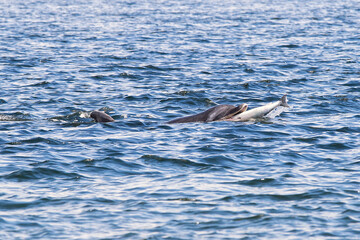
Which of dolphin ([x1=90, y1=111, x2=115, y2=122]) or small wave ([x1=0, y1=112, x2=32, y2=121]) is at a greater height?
dolphin ([x1=90, y1=111, x2=115, y2=122])

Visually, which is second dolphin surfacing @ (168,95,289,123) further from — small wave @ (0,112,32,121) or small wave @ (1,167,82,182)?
small wave @ (1,167,82,182)

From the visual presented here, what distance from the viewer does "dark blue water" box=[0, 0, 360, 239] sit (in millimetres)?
11328

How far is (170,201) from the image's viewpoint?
40.1ft

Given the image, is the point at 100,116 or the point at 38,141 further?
the point at 100,116

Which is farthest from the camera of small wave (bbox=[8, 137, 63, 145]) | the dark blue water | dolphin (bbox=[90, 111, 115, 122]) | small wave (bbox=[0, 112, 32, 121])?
small wave (bbox=[0, 112, 32, 121])

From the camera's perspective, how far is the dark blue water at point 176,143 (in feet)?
37.2

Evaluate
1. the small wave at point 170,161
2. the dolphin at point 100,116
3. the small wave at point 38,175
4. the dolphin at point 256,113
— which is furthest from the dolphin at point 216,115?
the small wave at point 38,175

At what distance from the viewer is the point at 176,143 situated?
54.2 ft

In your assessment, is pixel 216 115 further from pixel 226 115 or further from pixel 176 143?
pixel 176 143

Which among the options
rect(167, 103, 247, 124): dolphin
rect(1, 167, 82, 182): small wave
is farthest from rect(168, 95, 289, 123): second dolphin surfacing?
rect(1, 167, 82, 182): small wave

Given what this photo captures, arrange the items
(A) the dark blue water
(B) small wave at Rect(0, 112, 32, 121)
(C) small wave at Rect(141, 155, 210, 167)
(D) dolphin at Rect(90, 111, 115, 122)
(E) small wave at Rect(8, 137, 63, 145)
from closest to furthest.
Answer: (A) the dark blue water
(C) small wave at Rect(141, 155, 210, 167)
(E) small wave at Rect(8, 137, 63, 145)
(D) dolphin at Rect(90, 111, 115, 122)
(B) small wave at Rect(0, 112, 32, 121)

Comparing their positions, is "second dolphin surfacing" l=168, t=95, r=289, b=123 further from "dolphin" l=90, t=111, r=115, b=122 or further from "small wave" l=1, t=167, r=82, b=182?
"small wave" l=1, t=167, r=82, b=182

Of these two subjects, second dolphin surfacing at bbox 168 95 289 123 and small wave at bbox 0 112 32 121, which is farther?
small wave at bbox 0 112 32 121

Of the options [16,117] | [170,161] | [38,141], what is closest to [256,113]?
[170,161]
